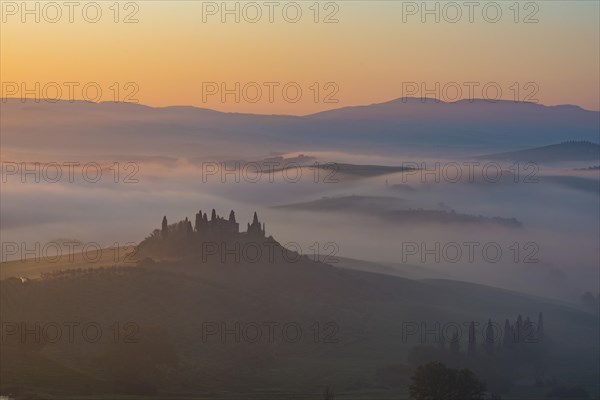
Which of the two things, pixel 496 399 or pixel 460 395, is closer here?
pixel 460 395

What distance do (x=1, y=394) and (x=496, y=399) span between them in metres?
82.1

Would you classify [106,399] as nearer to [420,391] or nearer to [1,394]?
[1,394]

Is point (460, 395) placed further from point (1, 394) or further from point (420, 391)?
point (1, 394)

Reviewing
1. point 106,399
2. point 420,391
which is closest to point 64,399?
point 106,399

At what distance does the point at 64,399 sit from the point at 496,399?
7227 cm

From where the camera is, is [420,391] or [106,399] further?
[106,399]

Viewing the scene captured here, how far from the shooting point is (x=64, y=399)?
19612cm

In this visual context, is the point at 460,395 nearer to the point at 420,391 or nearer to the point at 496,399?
the point at 420,391

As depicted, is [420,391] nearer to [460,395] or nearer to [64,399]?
[460,395]

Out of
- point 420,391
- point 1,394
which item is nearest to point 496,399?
point 420,391

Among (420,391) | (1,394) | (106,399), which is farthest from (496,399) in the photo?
(1,394)

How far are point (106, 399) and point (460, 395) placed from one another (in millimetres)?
69305

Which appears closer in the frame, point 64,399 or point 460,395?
point 460,395

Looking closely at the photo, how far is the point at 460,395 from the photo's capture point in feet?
511
